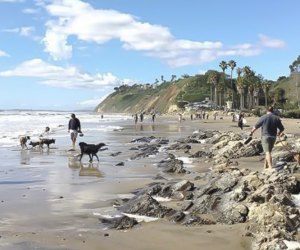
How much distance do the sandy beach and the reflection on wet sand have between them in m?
→ 0.03

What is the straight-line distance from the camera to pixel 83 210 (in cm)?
955

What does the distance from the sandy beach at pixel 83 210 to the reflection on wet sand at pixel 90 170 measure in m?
0.03

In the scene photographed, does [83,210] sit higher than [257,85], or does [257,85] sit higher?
[257,85]

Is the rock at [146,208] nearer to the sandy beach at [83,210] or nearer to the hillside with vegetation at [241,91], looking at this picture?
the sandy beach at [83,210]

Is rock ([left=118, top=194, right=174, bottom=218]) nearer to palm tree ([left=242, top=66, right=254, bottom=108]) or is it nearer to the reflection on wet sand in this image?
the reflection on wet sand

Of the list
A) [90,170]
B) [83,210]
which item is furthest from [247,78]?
[83,210]

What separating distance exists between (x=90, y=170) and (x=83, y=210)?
6224 mm

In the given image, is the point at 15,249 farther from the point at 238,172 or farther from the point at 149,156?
the point at 149,156

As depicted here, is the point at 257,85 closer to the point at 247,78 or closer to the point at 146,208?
the point at 247,78

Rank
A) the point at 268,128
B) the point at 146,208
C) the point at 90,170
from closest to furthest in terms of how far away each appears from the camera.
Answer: the point at 146,208
the point at 268,128
the point at 90,170

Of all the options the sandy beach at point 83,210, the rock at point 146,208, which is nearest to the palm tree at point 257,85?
the sandy beach at point 83,210

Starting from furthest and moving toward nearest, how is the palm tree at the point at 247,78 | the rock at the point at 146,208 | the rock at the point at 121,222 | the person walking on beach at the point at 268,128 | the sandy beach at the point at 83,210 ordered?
the palm tree at the point at 247,78 → the person walking on beach at the point at 268,128 → the rock at the point at 146,208 → the rock at the point at 121,222 → the sandy beach at the point at 83,210

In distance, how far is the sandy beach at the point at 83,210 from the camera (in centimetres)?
725

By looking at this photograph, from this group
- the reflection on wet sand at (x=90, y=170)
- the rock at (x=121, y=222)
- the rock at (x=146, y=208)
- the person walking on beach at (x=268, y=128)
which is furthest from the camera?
the reflection on wet sand at (x=90, y=170)
